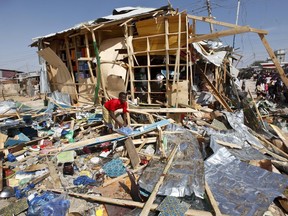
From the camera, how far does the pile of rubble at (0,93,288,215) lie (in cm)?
354

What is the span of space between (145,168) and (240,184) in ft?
6.13

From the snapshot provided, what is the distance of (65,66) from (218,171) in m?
8.77

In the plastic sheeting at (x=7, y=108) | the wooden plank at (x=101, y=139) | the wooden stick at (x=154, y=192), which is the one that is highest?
the plastic sheeting at (x=7, y=108)

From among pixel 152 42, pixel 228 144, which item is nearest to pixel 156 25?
pixel 152 42

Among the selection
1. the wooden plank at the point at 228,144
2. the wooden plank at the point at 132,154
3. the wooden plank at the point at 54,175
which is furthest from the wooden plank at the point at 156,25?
the wooden plank at the point at 54,175

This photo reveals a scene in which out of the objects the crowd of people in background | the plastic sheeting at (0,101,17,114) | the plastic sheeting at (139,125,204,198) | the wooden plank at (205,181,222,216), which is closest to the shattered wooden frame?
the plastic sheeting at (0,101,17,114)

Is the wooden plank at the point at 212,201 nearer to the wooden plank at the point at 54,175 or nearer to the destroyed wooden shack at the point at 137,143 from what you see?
the destroyed wooden shack at the point at 137,143

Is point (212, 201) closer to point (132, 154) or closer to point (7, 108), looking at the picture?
point (132, 154)

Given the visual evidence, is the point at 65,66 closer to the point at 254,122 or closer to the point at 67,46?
the point at 67,46

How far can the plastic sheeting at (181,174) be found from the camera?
358 centimetres

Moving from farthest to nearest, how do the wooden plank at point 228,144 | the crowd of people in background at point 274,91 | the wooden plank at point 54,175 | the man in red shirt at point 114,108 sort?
the crowd of people in background at point 274,91
the man in red shirt at point 114,108
the wooden plank at point 228,144
the wooden plank at point 54,175

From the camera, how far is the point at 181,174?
397cm

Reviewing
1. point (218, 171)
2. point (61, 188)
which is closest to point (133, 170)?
point (61, 188)

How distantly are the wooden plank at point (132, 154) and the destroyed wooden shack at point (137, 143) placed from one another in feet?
0.08
